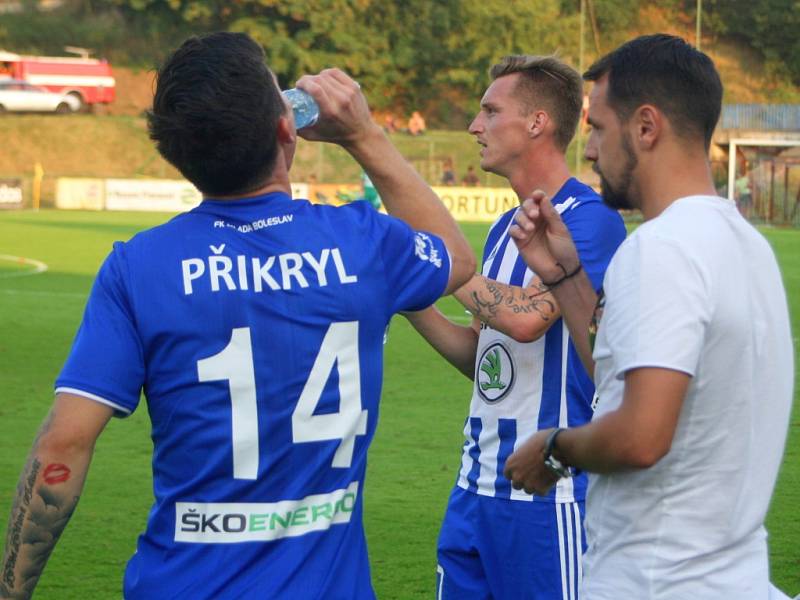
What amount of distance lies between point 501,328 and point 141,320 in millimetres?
1642

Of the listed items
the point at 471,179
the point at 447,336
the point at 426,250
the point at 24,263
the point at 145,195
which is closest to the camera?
the point at 426,250

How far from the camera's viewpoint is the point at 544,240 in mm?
3465

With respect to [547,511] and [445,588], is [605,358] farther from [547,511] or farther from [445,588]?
[445,588]

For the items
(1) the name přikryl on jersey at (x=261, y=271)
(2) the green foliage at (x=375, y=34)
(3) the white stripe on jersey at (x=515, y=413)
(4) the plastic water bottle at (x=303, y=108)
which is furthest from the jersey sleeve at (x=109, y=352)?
(2) the green foliage at (x=375, y=34)

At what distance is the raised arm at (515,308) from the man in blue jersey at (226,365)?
129 centimetres

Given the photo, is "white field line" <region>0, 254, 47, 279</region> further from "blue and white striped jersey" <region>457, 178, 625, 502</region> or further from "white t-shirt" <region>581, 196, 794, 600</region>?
"white t-shirt" <region>581, 196, 794, 600</region>

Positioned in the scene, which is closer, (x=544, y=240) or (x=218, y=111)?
(x=218, y=111)

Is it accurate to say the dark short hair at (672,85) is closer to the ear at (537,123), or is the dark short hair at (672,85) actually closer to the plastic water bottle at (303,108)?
the plastic water bottle at (303,108)

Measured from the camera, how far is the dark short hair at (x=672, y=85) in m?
2.94

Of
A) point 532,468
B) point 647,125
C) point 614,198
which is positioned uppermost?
point 647,125

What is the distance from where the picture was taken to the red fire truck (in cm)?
6175

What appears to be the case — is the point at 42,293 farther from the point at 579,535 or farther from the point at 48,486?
the point at 48,486

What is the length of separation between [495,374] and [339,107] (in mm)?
1537

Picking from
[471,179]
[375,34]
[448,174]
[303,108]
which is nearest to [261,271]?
[303,108]
